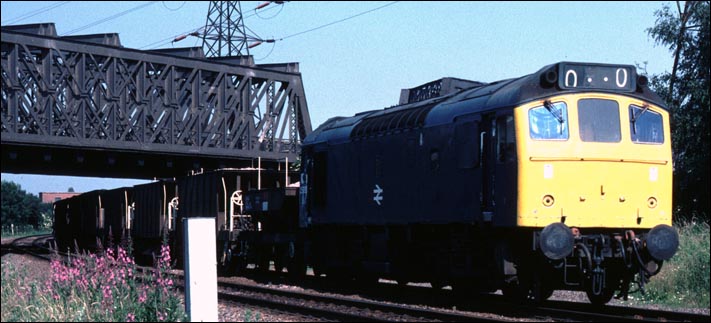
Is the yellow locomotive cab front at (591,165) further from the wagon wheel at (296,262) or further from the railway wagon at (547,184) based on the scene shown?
the wagon wheel at (296,262)

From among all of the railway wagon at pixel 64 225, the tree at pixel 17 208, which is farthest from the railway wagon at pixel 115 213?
the tree at pixel 17 208

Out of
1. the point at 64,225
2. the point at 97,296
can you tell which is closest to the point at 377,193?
the point at 97,296

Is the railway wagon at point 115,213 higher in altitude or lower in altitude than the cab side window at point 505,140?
lower

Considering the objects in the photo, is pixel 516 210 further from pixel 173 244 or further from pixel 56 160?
pixel 56 160

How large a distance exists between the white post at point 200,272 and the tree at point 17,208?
351 ft

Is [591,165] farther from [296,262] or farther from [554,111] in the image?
[296,262]

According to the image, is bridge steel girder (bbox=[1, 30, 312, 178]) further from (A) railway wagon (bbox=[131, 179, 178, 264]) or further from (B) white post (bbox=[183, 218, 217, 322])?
(B) white post (bbox=[183, 218, 217, 322])

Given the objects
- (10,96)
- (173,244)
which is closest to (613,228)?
(173,244)

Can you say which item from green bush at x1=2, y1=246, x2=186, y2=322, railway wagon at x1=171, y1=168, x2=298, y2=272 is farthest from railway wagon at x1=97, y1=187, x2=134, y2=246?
green bush at x1=2, y1=246, x2=186, y2=322

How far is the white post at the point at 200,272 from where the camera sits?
40.8 feet

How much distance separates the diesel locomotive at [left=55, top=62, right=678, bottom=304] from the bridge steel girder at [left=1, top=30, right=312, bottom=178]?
2694cm

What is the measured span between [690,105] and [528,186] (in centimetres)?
2334

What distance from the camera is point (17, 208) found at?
4769 inches

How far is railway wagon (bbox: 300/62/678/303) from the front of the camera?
1552cm
